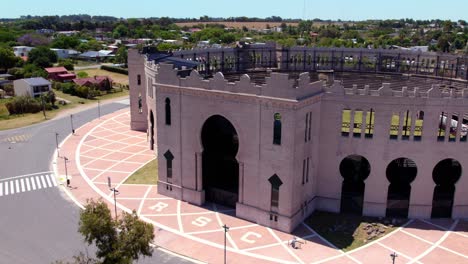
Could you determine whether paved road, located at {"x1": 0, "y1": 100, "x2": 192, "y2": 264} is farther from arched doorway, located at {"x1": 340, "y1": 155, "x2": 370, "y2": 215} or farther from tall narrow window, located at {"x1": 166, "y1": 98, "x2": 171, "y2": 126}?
arched doorway, located at {"x1": 340, "y1": 155, "x2": 370, "y2": 215}

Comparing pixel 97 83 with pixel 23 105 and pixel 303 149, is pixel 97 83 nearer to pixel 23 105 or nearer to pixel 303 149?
pixel 23 105

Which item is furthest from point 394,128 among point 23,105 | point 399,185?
point 23,105

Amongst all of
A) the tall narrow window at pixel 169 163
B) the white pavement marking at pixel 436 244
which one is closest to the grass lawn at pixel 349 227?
the white pavement marking at pixel 436 244

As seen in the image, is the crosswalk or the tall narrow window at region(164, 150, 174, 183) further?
the crosswalk

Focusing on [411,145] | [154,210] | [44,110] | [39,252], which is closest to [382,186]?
[411,145]

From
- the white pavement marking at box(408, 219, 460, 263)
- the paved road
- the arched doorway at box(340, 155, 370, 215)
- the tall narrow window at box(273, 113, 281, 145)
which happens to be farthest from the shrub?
the white pavement marking at box(408, 219, 460, 263)

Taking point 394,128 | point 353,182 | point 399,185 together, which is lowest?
point 399,185

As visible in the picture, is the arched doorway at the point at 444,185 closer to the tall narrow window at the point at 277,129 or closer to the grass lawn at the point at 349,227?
the grass lawn at the point at 349,227
